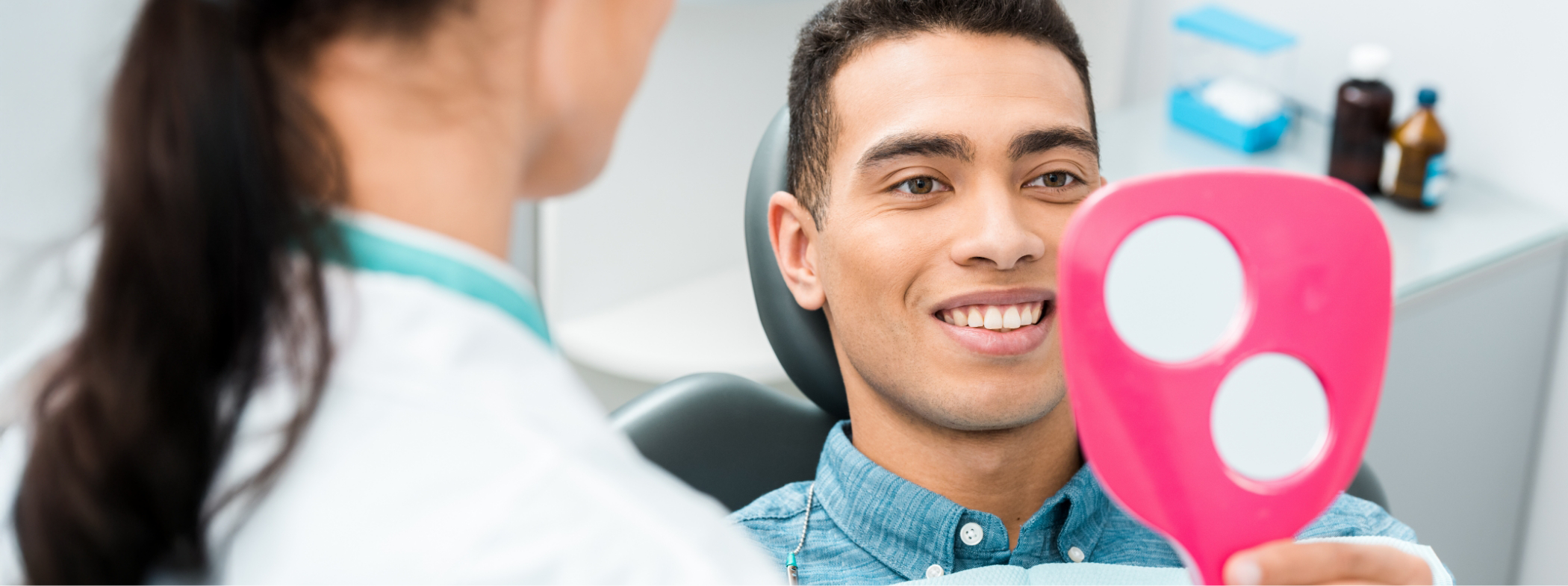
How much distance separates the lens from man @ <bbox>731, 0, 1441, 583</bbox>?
3.64 feet

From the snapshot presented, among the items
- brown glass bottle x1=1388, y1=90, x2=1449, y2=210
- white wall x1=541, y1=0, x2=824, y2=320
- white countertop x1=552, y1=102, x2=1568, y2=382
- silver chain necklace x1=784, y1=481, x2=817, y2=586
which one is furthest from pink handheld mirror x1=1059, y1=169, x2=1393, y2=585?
white wall x1=541, y1=0, x2=824, y2=320

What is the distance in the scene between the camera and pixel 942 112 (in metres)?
1.14

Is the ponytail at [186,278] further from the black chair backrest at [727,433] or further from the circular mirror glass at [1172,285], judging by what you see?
the circular mirror glass at [1172,285]

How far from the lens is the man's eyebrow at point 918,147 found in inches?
43.9

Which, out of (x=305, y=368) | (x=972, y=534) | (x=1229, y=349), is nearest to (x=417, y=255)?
(x=305, y=368)

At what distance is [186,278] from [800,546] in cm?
78

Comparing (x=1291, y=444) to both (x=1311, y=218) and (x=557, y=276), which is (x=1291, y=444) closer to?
(x=1311, y=218)

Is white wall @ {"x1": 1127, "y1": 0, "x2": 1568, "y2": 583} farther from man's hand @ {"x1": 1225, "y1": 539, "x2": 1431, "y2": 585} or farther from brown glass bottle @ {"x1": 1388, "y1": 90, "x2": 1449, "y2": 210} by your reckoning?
man's hand @ {"x1": 1225, "y1": 539, "x2": 1431, "y2": 585}

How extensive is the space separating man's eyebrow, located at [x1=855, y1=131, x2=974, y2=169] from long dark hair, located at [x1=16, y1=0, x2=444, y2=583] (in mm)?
642

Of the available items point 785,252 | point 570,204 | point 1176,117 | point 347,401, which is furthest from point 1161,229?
point 347,401

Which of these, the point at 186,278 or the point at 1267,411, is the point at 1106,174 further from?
the point at 186,278

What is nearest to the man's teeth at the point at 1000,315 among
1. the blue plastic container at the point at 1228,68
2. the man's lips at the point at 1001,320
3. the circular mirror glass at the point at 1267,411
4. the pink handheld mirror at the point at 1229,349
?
the man's lips at the point at 1001,320

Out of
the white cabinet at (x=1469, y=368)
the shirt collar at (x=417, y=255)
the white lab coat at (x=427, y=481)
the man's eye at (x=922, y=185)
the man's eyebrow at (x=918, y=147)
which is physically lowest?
the white cabinet at (x=1469, y=368)

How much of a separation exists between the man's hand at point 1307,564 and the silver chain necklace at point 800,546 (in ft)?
1.72
